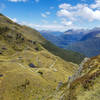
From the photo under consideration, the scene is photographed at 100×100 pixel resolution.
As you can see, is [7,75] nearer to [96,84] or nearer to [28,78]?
[28,78]

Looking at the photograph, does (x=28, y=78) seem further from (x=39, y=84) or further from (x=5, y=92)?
(x=5, y=92)

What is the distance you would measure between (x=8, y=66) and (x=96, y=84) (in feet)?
522

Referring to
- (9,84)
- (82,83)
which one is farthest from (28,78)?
(82,83)

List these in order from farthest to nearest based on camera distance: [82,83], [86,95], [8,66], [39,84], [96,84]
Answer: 1. [8,66]
2. [39,84]
3. [82,83]
4. [96,84]
5. [86,95]

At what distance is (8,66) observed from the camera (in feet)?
565

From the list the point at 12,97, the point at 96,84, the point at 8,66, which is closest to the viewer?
the point at 96,84

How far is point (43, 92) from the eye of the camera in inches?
5408

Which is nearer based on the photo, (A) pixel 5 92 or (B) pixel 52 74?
(A) pixel 5 92

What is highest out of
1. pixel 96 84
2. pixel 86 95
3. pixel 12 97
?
pixel 96 84

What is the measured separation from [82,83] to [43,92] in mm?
112633

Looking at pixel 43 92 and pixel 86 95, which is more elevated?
pixel 86 95

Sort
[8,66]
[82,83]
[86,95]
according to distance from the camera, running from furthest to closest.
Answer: [8,66] → [82,83] → [86,95]

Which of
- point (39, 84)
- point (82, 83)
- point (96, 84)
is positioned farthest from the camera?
point (39, 84)

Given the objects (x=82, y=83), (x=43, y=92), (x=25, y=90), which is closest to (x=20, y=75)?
(x=25, y=90)
